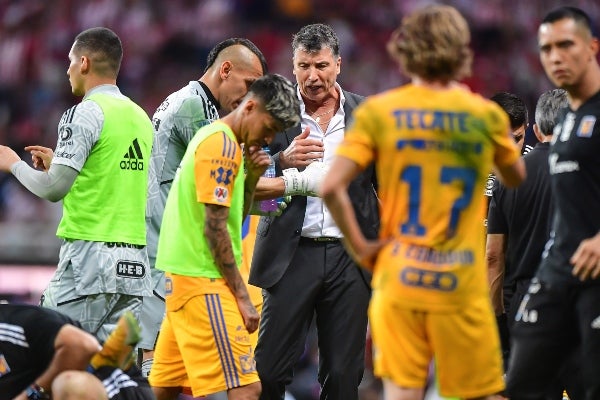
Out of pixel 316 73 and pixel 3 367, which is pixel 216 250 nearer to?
pixel 3 367

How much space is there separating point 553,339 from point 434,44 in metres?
1.72

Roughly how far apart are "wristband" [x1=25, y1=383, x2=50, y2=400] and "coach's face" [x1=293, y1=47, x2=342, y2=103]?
2.75m

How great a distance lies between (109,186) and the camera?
707 centimetres

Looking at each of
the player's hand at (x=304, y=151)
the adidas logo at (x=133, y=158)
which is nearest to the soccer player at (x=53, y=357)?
the adidas logo at (x=133, y=158)

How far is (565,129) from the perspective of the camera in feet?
18.3

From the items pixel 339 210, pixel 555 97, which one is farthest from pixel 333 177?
pixel 555 97

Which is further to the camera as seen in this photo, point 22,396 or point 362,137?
point 22,396

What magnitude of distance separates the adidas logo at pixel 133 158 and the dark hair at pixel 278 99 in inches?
48.5

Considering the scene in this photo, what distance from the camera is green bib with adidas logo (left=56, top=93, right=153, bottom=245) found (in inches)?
277

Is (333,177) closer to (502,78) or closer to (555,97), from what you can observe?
(555,97)

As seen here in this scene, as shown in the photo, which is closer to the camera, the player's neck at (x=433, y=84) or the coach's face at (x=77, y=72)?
the player's neck at (x=433, y=84)

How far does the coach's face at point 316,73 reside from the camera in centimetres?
746

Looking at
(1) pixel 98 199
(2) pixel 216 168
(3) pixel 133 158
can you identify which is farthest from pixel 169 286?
(3) pixel 133 158

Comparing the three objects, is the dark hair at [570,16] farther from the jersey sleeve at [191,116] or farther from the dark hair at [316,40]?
the jersey sleeve at [191,116]
